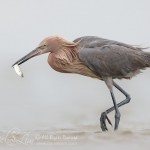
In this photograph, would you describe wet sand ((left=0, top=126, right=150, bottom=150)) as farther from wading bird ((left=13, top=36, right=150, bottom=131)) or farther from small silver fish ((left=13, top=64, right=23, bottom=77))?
wading bird ((left=13, top=36, right=150, bottom=131))

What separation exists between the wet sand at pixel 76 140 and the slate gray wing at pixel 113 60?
3.87ft

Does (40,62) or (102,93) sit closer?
(102,93)

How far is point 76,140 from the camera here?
22188 millimetres

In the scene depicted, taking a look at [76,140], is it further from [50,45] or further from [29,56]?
[50,45]

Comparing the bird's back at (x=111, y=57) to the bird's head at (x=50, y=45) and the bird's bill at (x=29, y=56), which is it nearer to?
the bird's head at (x=50, y=45)

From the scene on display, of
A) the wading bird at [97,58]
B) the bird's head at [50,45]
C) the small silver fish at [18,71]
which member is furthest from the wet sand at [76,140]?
the bird's head at [50,45]

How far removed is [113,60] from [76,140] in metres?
2.45

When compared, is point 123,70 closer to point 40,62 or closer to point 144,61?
point 144,61

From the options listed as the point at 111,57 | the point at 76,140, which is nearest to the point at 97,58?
the point at 111,57

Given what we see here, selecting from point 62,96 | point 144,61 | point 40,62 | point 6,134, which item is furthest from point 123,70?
point 40,62

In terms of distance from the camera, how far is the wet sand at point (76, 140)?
21.7m

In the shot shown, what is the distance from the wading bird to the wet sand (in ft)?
3.72

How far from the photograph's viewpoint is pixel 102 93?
29438 mm

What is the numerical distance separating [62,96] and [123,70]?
4961 mm
